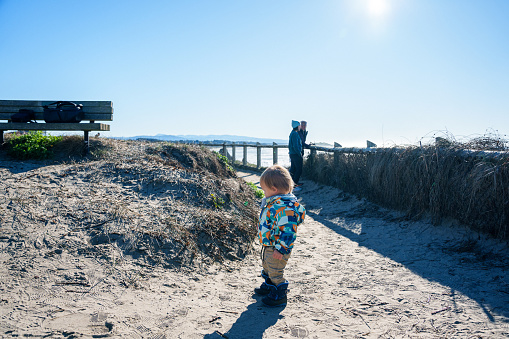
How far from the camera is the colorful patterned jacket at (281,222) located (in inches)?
135

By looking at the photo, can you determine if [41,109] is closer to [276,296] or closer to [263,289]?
[263,289]

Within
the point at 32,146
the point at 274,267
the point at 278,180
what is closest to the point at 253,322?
the point at 274,267

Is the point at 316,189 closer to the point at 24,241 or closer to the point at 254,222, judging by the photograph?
the point at 254,222

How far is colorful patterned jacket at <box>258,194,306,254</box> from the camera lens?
3.44 m

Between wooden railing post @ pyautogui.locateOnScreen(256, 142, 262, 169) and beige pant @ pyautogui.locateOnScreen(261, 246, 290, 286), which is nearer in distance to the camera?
beige pant @ pyautogui.locateOnScreen(261, 246, 290, 286)

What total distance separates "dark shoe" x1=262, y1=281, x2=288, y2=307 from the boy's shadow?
50mm

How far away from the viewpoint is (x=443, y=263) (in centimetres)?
466

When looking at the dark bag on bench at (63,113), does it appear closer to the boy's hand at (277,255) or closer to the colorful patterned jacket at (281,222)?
the colorful patterned jacket at (281,222)

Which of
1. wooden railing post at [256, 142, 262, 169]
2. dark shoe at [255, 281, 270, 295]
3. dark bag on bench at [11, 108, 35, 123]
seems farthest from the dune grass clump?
wooden railing post at [256, 142, 262, 169]

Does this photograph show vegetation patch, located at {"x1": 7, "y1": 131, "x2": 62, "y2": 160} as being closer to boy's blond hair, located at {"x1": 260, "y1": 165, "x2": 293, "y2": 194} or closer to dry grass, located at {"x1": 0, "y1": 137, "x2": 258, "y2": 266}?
dry grass, located at {"x1": 0, "y1": 137, "x2": 258, "y2": 266}

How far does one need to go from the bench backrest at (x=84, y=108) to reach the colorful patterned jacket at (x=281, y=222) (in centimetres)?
490

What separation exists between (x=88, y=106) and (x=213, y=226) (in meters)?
4.03

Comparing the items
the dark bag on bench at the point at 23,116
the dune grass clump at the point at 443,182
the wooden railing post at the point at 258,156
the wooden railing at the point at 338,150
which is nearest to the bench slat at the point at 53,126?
the dark bag on bench at the point at 23,116

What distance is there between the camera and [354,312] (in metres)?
3.36
